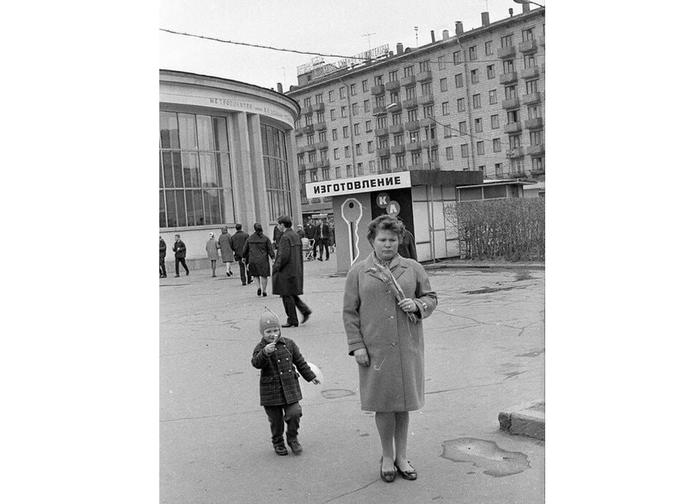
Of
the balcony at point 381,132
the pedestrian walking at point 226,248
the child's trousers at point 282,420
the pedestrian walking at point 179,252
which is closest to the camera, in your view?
the pedestrian walking at point 179,252

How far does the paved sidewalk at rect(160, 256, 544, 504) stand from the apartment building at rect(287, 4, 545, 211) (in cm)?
49

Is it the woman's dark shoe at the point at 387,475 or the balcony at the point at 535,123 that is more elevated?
the balcony at the point at 535,123

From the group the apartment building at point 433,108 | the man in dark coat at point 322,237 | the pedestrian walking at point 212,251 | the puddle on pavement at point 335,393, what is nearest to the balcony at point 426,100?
the apartment building at point 433,108

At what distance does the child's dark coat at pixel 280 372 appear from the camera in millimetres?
3547

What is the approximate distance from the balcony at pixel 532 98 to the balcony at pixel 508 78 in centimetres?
10

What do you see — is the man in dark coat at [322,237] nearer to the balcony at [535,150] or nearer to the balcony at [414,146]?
the balcony at [414,146]

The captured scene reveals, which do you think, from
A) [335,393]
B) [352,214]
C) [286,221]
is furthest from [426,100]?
[335,393]

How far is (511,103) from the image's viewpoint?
335 centimetres

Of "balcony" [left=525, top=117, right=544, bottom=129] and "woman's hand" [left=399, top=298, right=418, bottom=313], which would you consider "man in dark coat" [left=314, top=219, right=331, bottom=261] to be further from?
"balcony" [left=525, top=117, right=544, bottom=129]

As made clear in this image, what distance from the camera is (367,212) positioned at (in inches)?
133

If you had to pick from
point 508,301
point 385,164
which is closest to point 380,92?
point 385,164
